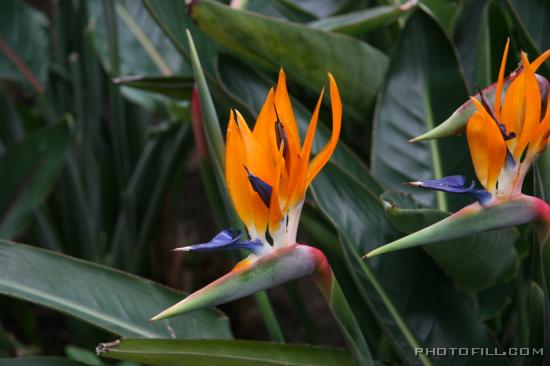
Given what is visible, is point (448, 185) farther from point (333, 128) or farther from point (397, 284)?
point (397, 284)

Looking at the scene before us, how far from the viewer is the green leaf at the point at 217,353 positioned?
68 cm

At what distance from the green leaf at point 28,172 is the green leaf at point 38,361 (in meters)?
0.59

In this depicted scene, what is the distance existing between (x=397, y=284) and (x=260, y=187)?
352mm

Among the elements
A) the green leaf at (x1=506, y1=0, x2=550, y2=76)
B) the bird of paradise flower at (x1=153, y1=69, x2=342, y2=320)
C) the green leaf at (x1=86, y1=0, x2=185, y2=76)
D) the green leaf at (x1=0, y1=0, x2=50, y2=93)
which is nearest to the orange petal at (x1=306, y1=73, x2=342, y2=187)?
the bird of paradise flower at (x1=153, y1=69, x2=342, y2=320)

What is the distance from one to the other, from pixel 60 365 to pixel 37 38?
Result: 3.06ft

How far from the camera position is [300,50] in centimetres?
95

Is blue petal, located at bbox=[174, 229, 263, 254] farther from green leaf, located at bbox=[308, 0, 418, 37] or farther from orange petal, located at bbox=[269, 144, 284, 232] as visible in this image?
green leaf, located at bbox=[308, 0, 418, 37]

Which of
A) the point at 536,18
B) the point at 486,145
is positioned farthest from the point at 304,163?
the point at 536,18

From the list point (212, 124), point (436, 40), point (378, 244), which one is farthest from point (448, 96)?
point (212, 124)

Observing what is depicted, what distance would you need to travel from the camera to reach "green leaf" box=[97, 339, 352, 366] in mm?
684

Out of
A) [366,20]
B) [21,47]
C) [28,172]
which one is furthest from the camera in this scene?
[21,47]

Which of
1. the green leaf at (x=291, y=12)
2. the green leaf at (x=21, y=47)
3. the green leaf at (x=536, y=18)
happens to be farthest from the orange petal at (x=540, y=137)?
the green leaf at (x=21, y=47)

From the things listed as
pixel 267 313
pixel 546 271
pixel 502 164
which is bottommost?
pixel 267 313

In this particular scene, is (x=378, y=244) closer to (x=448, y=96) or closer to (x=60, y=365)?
(x=448, y=96)
